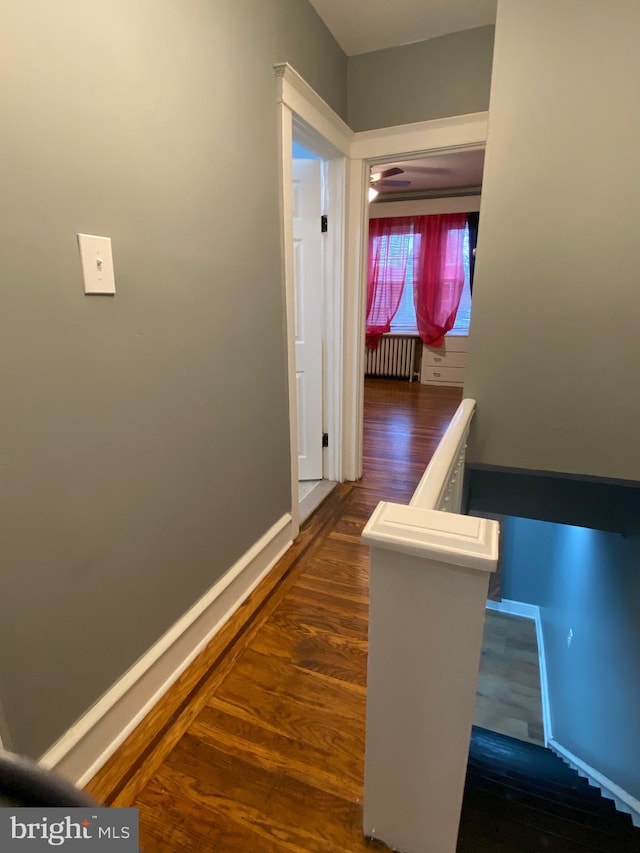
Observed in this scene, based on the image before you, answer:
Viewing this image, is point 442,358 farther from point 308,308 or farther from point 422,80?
point 422,80

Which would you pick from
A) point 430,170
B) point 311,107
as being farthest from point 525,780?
point 430,170

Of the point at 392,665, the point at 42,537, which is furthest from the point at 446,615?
the point at 42,537

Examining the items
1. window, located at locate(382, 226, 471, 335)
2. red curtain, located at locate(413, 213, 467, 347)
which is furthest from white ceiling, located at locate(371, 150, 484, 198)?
window, located at locate(382, 226, 471, 335)

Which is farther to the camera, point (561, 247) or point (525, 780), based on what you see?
point (561, 247)

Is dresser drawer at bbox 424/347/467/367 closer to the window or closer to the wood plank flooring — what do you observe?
the window

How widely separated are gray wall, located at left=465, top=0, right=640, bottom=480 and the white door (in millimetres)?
976

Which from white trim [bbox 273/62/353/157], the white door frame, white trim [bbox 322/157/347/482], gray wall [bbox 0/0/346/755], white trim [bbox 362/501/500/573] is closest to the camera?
white trim [bbox 362/501/500/573]

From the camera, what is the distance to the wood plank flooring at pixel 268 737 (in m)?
1.11

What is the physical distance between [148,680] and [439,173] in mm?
5240

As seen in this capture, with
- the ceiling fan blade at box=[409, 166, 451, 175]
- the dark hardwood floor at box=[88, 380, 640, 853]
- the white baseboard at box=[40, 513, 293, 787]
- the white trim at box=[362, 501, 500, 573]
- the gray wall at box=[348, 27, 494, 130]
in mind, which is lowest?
the dark hardwood floor at box=[88, 380, 640, 853]

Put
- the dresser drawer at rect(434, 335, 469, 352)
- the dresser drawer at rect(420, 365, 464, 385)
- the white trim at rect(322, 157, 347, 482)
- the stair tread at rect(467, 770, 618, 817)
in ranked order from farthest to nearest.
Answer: the dresser drawer at rect(420, 365, 464, 385) < the dresser drawer at rect(434, 335, 469, 352) < the white trim at rect(322, 157, 347, 482) < the stair tread at rect(467, 770, 618, 817)

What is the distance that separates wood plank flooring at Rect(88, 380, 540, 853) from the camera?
1.11 m

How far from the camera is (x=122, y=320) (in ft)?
3.83

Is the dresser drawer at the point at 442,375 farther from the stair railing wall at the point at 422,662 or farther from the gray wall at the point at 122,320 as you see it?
the stair railing wall at the point at 422,662
